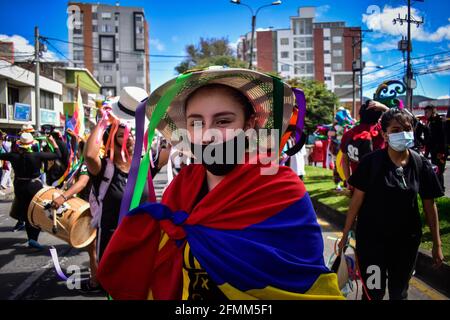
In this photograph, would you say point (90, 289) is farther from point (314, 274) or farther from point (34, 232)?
point (314, 274)

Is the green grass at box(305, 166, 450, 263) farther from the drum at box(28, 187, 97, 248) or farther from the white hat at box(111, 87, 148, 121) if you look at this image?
the drum at box(28, 187, 97, 248)

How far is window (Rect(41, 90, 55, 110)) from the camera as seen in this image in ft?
92.8

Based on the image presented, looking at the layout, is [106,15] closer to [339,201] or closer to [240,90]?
[339,201]

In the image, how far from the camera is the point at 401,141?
3.00m

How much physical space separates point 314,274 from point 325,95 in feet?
148

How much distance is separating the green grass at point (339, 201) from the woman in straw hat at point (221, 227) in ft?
11.4

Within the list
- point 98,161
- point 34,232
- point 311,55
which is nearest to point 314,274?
point 98,161

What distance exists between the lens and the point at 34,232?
643 cm

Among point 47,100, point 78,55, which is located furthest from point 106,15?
point 47,100

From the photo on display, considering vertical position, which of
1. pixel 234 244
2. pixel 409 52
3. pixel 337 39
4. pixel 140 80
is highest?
pixel 337 39

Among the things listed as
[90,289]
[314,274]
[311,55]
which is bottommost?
[90,289]

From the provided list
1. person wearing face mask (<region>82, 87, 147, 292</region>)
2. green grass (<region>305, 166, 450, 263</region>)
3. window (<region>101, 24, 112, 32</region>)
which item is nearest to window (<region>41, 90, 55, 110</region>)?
green grass (<region>305, 166, 450, 263</region>)

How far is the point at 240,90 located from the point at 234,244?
0.67 m

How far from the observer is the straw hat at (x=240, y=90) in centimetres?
169
